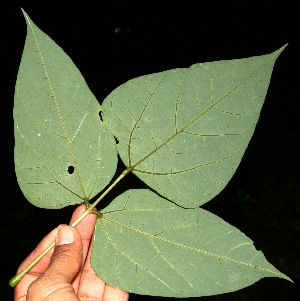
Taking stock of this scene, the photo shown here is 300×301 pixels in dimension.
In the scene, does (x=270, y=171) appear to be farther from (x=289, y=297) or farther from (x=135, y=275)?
(x=135, y=275)

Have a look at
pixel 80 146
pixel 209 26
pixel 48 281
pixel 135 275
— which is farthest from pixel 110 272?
pixel 209 26

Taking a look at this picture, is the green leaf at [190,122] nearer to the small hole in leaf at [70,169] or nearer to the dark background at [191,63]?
the small hole in leaf at [70,169]

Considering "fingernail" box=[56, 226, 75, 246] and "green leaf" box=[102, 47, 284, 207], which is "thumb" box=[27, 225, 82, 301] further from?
"green leaf" box=[102, 47, 284, 207]

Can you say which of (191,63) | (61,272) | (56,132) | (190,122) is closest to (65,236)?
(61,272)

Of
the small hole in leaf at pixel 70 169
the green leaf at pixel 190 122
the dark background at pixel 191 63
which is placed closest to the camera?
the green leaf at pixel 190 122

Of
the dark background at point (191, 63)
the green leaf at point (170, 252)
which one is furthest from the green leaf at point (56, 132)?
the dark background at point (191, 63)

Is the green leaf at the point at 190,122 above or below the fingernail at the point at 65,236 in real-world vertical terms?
above
